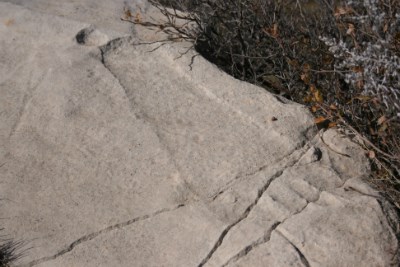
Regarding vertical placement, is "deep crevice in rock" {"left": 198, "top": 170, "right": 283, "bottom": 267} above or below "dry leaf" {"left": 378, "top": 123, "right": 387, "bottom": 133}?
below

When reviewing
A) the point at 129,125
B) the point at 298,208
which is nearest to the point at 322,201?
the point at 298,208

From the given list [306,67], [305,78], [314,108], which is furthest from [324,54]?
[314,108]

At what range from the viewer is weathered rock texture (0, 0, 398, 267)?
3271 millimetres

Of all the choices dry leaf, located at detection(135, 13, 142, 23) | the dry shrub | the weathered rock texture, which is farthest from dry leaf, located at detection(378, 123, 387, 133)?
dry leaf, located at detection(135, 13, 142, 23)

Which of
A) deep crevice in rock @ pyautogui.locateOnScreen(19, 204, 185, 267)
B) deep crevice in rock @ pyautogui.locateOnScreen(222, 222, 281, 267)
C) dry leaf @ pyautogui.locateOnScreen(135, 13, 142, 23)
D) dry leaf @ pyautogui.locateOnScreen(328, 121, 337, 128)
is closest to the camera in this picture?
deep crevice in rock @ pyautogui.locateOnScreen(222, 222, 281, 267)

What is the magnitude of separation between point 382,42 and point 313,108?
1.76ft

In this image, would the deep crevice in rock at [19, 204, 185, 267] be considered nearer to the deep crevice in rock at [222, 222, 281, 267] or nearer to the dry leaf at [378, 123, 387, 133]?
the deep crevice in rock at [222, 222, 281, 267]

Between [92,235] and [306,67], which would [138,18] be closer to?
[306,67]

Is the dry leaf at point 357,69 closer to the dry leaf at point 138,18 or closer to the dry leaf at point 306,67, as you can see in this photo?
the dry leaf at point 306,67

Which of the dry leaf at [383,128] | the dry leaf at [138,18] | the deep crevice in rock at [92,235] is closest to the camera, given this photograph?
the deep crevice in rock at [92,235]

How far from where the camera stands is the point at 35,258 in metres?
3.38

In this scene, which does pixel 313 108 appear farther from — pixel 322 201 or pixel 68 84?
pixel 68 84

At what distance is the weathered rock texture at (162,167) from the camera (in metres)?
3.27

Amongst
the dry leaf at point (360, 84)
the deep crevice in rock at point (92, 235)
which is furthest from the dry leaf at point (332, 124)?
the deep crevice in rock at point (92, 235)
